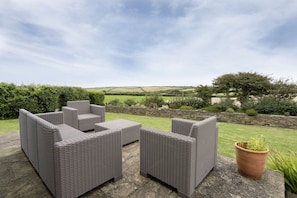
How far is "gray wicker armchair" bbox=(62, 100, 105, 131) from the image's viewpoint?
174 inches

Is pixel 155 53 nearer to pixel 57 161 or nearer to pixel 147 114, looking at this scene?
pixel 147 114

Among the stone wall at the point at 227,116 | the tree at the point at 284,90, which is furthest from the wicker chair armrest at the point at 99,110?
the tree at the point at 284,90

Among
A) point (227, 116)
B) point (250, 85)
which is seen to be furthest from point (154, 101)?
point (250, 85)

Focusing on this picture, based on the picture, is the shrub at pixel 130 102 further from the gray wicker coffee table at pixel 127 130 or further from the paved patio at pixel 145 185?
the paved patio at pixel 145 185

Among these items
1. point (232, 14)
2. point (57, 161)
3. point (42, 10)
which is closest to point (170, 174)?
point (57, 161)

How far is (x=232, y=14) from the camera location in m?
5.16

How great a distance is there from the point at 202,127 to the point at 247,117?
22.0ft

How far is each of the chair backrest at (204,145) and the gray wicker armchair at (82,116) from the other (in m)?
3.85

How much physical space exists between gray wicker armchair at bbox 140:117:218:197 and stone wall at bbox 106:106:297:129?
6.06 metres

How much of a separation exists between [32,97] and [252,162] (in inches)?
379

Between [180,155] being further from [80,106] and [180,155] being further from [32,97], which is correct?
[32,97]

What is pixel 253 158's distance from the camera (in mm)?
2139

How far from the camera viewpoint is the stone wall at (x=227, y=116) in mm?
6430

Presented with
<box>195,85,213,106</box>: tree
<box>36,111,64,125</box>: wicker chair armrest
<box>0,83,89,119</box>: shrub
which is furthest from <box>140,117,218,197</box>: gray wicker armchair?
<box>0,83,89,119</box>: shrub
